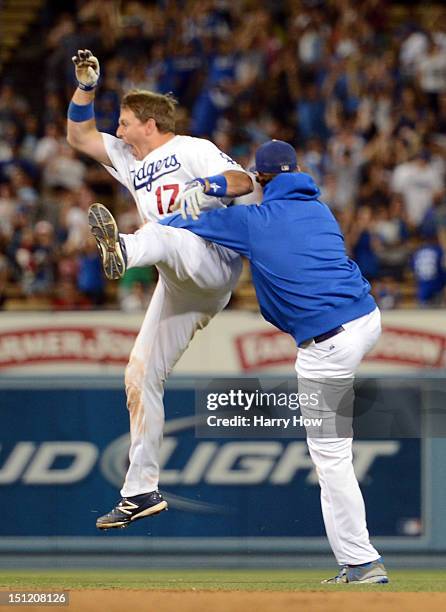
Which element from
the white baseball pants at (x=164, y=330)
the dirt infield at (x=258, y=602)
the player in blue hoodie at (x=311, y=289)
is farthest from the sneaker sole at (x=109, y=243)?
the dirt infield at (x=258, y=602)

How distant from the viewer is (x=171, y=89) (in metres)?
18.3

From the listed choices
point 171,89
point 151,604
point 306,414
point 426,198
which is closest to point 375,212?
point 426,198

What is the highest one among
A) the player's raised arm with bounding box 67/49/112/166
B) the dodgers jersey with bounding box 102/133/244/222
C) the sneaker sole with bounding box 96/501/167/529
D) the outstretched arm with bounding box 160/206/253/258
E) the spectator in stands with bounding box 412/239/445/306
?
the player's raised arm with bounding box 67/49/112/166

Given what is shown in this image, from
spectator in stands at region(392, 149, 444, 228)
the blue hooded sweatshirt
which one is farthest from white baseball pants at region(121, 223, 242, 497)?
spectator in stands at region(392, 149, 444, 228)

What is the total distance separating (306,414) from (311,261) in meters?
0.86

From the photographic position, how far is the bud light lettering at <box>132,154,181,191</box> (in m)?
7.99

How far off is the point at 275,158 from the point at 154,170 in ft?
2.65

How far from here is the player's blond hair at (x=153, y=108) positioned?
808 centimetres

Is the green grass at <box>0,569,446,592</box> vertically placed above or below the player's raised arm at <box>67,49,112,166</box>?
below

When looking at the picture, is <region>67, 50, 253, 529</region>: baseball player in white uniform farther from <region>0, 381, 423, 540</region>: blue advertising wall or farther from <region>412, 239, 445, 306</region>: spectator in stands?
<region>412, 239, 445, 306</region>: spectator in stands

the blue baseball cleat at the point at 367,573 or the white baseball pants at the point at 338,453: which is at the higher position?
the white baseball pants at the point at 338,453

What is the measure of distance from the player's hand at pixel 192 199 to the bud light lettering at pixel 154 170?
0.37 m

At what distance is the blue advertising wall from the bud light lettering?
7.25 ft

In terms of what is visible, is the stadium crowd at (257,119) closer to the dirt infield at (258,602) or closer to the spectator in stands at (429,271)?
the spectator in stands at (429,271)
